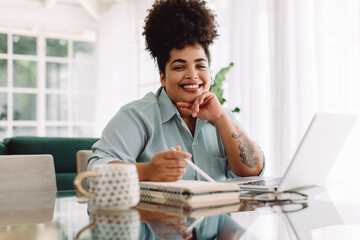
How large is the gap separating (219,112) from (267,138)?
85.7 inches

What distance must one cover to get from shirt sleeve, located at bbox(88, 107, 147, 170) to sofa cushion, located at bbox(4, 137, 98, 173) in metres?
2.17

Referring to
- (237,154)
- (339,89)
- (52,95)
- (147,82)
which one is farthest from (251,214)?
(52,95)

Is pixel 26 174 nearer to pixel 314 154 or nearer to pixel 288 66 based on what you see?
pixel 314 154

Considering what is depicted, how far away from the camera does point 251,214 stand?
0.76 m

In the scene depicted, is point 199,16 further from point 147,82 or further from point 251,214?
point 147,82

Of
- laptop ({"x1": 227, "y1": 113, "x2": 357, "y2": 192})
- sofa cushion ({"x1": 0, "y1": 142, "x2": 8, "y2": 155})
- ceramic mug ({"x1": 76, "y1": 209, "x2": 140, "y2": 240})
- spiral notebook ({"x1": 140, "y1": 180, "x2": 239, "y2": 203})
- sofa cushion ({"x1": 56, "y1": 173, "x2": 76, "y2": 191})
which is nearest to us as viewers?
ceramic mug ({"x1": 76, "y1": 209, "x2": 140, "y2": 240})

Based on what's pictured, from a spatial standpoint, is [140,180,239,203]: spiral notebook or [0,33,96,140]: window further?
[0,33,96,140]: window

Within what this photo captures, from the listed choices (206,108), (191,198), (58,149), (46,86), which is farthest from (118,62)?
(191,198)

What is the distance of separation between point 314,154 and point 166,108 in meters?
0.65

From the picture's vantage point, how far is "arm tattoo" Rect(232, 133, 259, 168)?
1.47 metres

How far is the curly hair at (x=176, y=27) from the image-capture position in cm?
153

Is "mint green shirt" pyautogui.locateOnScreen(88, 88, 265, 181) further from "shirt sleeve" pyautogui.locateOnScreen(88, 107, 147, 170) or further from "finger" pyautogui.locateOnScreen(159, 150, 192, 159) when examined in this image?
"finger" pyautogui.locateOnScreen(159, 150, 192, 159)

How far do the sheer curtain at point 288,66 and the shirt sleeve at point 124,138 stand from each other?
5.46 ft

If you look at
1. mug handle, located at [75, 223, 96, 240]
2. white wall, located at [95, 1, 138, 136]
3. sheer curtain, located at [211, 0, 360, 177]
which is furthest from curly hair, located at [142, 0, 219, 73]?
white wall, located at [95, 1, 138, 136]
